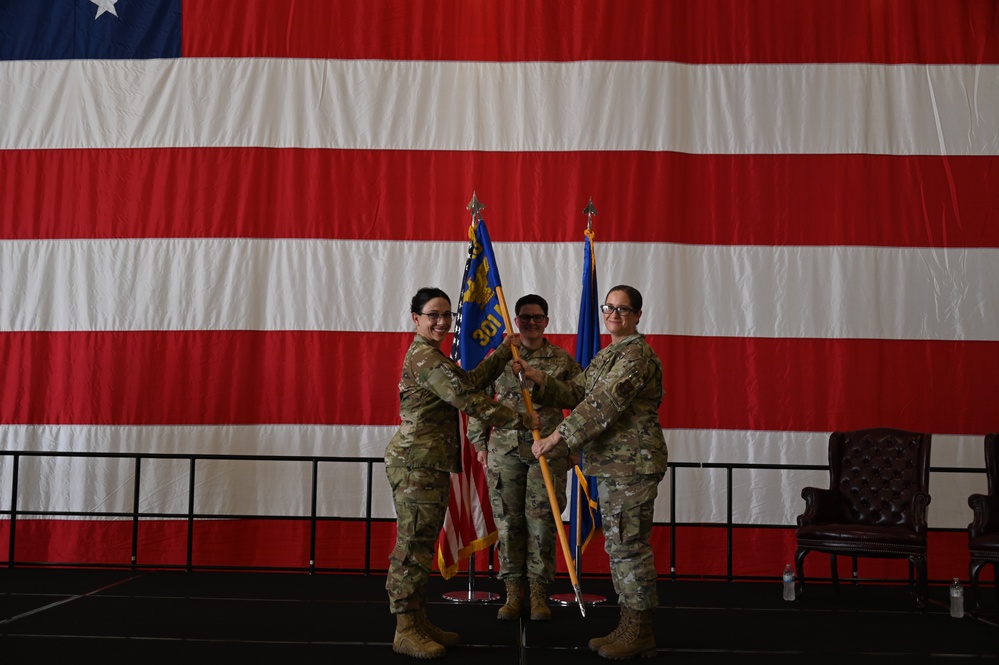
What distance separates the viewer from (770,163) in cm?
582

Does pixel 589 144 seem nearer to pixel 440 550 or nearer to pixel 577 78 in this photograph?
pixel 577 78

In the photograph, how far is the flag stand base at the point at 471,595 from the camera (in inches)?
181

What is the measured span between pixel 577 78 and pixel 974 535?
11.3 ft


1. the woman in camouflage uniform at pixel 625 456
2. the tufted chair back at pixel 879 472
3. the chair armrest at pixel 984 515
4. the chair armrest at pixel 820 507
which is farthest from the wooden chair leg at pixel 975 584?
the woman in camouflage uniform at pixel 625 456

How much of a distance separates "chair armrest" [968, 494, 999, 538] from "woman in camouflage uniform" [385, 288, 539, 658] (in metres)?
2.55

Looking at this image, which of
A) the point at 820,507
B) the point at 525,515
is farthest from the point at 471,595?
the point at 820,507

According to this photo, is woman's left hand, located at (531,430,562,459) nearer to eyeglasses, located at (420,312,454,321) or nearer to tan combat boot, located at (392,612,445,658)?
eyeglasses, located at (420,312,454,321)

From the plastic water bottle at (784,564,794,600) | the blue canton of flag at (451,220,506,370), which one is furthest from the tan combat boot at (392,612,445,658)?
the plastic water bottle at (784,564,794,600)

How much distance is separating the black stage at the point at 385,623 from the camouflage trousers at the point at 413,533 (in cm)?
23

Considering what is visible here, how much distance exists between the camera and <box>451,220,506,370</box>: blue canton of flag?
434cm

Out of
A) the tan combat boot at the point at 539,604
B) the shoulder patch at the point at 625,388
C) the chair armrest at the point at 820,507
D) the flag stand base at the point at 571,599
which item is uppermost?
the shoulder patch at the point at 625,388

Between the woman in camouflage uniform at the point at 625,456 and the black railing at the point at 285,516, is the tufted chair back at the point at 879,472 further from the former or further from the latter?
the woman in camouflage uniform at the point at 625,456

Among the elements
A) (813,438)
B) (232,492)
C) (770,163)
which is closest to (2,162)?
(232,492)

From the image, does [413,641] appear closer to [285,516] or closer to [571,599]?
[571,599]
